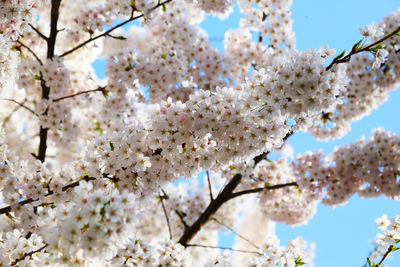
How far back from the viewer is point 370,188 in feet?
25.7

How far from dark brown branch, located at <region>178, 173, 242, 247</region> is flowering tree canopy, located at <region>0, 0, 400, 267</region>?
0.03 meters

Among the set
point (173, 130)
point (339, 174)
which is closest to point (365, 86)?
point (339, 174)

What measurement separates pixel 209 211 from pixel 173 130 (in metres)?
4.00

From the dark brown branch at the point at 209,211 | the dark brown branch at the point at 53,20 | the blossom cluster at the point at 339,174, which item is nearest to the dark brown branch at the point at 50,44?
the dark brown branch at the point at 53,20

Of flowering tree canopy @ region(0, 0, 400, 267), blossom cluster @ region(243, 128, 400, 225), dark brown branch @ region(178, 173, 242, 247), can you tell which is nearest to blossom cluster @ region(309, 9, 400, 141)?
flowering tree canopy @ region(0, 0, 400, 267)

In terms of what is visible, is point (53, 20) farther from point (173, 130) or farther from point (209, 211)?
point (209, 211)

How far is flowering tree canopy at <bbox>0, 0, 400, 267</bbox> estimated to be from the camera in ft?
12.3

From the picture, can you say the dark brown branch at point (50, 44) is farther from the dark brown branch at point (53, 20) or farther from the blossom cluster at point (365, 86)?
the blossom cluster at point (365, 86)

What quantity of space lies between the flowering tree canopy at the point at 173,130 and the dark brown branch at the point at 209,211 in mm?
28

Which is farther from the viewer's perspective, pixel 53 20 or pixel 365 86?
pixel 365 86

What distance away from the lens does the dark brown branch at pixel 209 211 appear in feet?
24.3

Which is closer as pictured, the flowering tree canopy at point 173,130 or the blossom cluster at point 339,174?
the flowering tree canopy at point 173,130

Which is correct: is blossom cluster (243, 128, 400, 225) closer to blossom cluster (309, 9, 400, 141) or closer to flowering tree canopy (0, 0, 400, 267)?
flowering tree canopy (0, 0, 400, 267)

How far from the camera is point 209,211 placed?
7.76 meters
